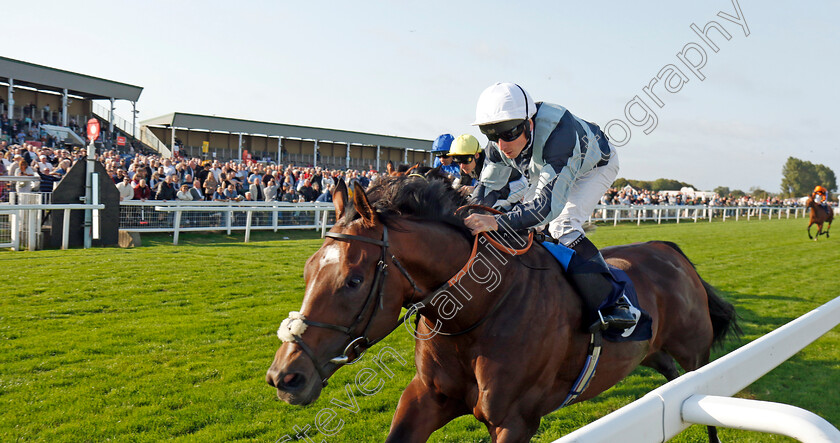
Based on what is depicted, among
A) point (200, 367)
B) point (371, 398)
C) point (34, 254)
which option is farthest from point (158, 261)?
point (371, 398)

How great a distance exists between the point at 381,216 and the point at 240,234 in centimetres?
1196

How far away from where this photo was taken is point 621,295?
282cm

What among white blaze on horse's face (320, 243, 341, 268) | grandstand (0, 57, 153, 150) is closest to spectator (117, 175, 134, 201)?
white blaze on horse's face (320, 243, 341, 268)

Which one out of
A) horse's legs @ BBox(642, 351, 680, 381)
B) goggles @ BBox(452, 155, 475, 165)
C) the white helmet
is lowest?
horse's legs @ BBox(642, 351, 680, 381)

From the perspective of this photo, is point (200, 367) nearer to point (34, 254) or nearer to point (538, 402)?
point (538, 402)

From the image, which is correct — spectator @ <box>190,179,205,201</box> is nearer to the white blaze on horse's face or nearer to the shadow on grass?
the shadow on grass

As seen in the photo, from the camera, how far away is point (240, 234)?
13.5 meters

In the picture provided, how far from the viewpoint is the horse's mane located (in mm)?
2367

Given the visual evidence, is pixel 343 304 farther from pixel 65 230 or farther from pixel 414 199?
pixel 65 230

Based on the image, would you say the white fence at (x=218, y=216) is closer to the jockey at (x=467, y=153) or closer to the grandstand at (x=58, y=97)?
the jockey at (x=467, y=153)

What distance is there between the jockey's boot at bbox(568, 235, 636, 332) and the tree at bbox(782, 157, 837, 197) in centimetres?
10532

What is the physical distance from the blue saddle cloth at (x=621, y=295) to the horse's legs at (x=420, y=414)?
2.77ft

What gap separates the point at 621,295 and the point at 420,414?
115cm

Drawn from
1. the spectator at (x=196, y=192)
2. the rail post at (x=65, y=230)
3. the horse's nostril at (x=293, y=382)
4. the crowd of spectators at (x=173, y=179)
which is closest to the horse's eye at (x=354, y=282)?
the horse's nostril at (x=293, y=382)
